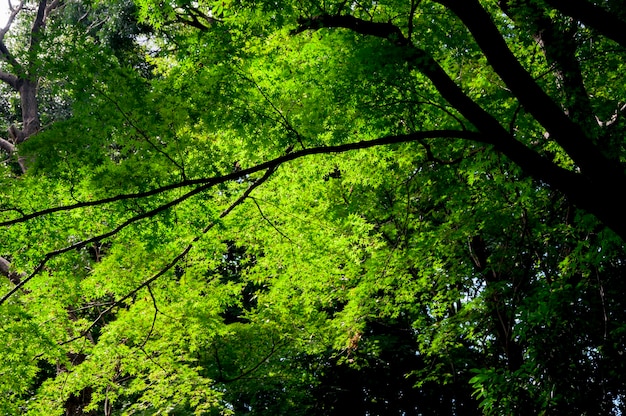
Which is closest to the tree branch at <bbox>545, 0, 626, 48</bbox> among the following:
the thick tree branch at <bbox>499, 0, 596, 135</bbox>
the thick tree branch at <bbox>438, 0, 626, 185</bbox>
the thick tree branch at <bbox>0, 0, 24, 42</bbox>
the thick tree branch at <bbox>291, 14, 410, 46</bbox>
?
the thick tree branch at <bbox>438, 0, 626, 185</bbox>

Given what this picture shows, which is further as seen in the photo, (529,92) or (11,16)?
(11,16)

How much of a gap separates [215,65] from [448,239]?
14.2 feet

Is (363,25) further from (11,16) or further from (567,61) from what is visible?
(11,16)

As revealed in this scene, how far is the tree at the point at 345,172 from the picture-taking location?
4.21m

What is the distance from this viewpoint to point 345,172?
27.8 feet

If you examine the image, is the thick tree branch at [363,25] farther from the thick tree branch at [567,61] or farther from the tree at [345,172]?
the thick tree branch at [567,61]

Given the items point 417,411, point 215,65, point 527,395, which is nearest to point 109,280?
point 215,65

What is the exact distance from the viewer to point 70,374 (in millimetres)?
8312

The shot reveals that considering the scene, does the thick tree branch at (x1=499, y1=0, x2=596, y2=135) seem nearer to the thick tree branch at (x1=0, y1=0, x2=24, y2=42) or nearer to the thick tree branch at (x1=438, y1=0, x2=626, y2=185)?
the thick tree branch at (x1=438, y1=0, x2=626, y2=185)

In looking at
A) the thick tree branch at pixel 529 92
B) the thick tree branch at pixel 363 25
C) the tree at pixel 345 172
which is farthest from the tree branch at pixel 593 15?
the thick tree branch at pixel 363 25

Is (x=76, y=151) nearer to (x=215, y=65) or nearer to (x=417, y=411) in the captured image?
(x=215, y=65)

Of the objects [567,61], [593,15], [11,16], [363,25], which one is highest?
[11,16]

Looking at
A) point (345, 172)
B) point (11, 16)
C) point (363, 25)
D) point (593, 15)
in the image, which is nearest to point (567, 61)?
point (593, 15)

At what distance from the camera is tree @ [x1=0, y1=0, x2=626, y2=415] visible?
4211 mm
